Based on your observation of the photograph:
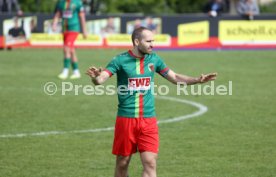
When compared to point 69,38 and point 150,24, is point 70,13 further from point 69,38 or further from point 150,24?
point 150,24

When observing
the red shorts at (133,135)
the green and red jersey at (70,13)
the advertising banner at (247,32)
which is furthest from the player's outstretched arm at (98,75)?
the advertising banner at (247,32)

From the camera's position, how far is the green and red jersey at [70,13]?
61.9ft

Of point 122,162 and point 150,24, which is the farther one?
point 150,24

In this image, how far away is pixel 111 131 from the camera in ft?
36.8

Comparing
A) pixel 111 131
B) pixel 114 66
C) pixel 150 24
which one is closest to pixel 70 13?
pixel 111 131

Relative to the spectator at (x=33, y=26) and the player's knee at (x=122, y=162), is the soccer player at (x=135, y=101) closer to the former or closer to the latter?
the player's knee at (x=122, y=162)

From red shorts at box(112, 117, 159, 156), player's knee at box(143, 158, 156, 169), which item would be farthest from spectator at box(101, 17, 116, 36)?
player's knee at box(143, 158, 156, 169)

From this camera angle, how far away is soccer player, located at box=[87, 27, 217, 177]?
721cm

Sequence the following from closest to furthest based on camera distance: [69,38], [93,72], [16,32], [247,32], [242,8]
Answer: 1. [93,72]
2. [69,38]
3. [16,32]
4. [247,32]
5. [242,8]

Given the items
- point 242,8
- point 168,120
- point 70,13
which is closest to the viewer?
point 168,120

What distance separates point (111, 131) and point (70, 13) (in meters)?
8.13

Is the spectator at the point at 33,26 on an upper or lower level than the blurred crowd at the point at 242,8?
lower

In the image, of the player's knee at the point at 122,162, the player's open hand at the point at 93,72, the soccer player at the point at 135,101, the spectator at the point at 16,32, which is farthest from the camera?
the spectator at the point at 16,32

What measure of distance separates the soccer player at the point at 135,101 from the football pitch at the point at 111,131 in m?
1.15
